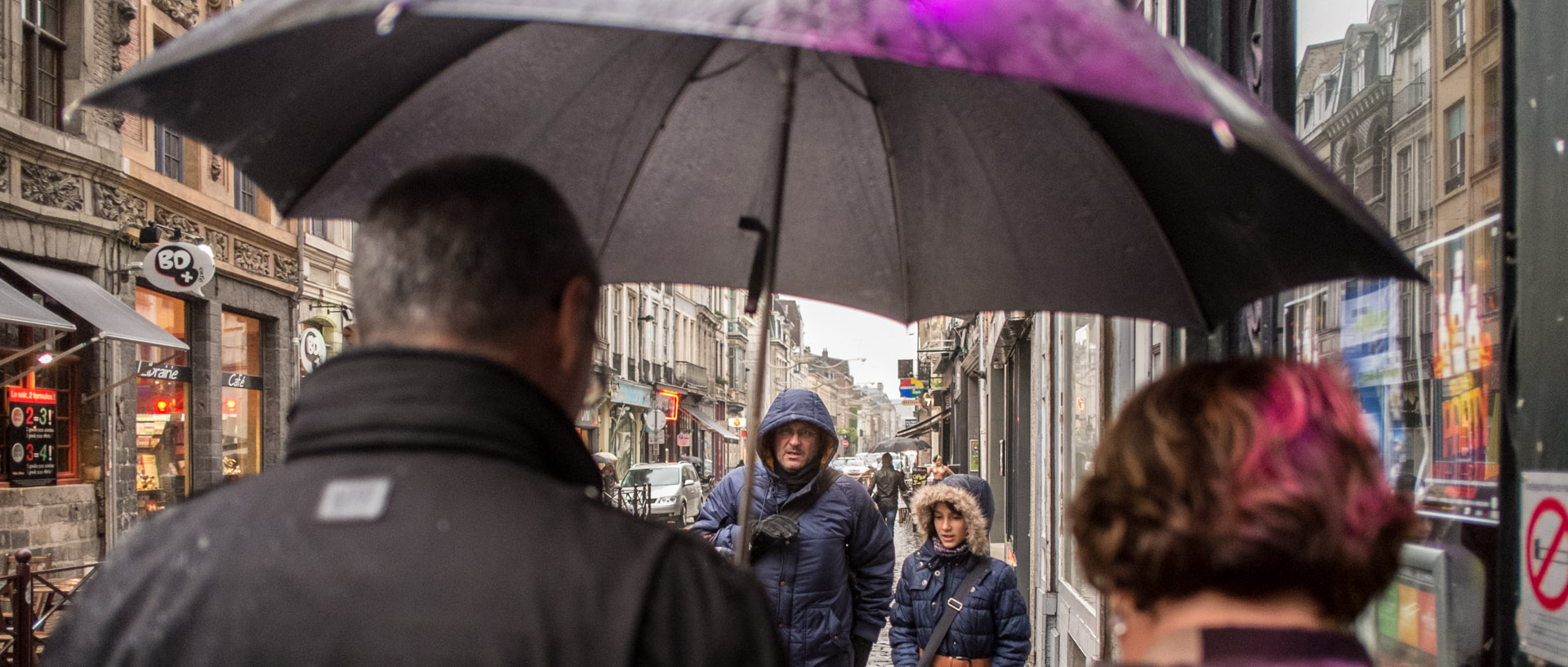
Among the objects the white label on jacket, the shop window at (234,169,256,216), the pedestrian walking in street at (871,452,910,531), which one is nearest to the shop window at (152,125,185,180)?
the shop window at (234,169,256,216)

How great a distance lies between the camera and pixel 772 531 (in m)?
5.04

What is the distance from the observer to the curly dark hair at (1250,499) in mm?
1262

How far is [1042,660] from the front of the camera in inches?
369

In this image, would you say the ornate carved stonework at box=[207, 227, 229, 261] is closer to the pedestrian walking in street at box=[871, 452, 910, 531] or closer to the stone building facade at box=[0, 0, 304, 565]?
the stone building facade at box=[0, 0, 304, 565]

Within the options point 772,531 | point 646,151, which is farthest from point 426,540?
point 772,531

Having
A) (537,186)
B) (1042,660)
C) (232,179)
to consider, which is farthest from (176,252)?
(537,186)

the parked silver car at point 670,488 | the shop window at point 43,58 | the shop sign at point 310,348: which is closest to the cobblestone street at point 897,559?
the parked silver car at point 670,488

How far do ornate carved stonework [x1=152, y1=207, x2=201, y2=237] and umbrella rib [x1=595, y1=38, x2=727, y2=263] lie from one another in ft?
52.2

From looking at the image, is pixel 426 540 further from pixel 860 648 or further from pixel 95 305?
pixel 95 305

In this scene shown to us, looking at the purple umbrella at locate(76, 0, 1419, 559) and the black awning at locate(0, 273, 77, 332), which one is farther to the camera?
the black awning at locate(0, 273, 77, 332)

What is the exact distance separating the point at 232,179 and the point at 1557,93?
20902 mm

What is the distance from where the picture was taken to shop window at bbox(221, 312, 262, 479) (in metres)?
19.2

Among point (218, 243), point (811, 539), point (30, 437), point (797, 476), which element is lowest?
point (30, 437)

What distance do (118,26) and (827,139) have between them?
16.6 meters
